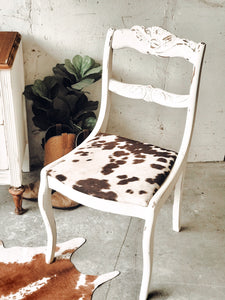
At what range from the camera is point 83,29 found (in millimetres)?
2150

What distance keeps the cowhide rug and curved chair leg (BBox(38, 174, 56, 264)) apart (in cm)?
7

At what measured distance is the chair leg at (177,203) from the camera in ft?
6.08

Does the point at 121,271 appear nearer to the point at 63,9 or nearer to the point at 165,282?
the point at 165,282

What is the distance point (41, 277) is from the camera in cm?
170

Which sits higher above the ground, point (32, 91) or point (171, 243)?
point (32, 91)

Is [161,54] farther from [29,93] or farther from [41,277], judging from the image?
[41,277]

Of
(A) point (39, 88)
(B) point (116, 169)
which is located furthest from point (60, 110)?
(B) point (116, 169)

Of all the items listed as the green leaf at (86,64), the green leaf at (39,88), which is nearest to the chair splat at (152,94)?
the green leaf at (86,64)

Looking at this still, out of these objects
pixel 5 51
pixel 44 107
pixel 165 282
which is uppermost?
pixel 5 51

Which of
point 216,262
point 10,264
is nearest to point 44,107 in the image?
point 10,264

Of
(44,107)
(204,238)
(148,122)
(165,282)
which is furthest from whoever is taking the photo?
(148,122)

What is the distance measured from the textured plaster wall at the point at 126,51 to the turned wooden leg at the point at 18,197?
52cm

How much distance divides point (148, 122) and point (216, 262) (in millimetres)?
1018

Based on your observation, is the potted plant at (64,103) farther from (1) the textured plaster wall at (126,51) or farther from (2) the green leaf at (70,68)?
(1) the textured plaster wall at (126,51)
